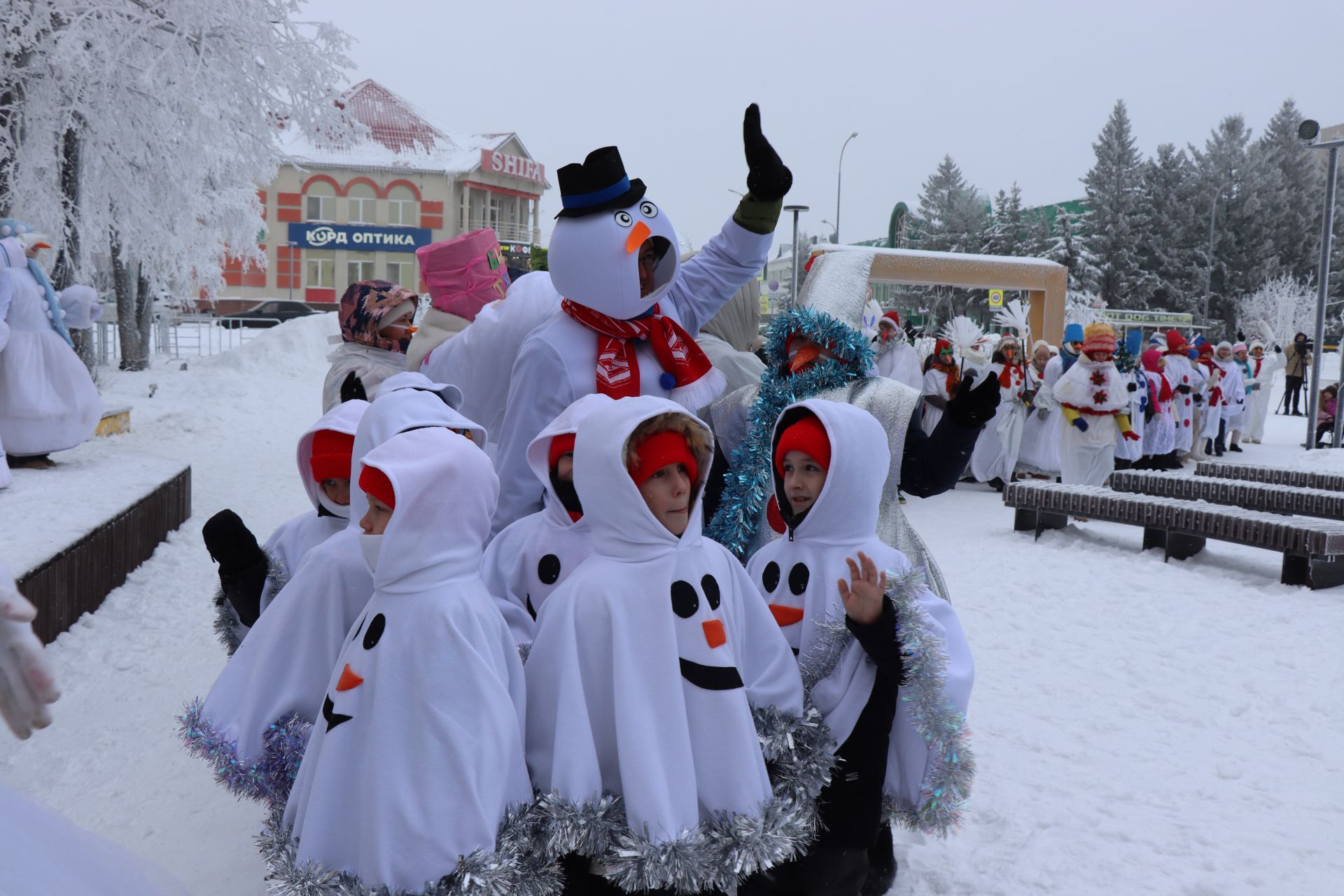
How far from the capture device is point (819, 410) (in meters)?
2.79

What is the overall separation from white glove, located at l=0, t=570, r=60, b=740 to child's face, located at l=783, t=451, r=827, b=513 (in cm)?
176

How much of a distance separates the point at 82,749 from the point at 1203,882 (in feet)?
13.2

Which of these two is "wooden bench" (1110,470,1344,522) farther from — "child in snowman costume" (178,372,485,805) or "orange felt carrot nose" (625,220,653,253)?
"child in snowman costume" (178,372,485,805)

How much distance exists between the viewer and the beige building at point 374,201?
157ft

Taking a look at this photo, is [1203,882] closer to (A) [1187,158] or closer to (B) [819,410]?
(B) [819,410]

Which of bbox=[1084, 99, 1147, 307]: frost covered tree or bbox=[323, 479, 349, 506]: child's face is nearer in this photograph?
bbox=[323, 479, 349, 506]: child's face

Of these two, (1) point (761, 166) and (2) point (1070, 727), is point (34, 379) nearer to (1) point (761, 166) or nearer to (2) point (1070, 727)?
(1) point (761, 166)

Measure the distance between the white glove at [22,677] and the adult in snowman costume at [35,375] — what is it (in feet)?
23.4

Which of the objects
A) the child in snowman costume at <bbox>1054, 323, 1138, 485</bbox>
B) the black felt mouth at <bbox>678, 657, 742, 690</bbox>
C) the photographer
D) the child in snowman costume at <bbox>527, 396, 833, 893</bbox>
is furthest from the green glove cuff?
the photographer

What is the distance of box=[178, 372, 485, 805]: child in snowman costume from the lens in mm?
2619

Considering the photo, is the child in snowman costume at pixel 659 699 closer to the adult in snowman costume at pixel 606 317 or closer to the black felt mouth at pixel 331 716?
the black felt mouth at pixel 331 716

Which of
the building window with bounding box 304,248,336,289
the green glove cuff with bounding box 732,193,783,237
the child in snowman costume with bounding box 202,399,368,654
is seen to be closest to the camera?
the child in snowman costume with bounding box 202,399,368,654

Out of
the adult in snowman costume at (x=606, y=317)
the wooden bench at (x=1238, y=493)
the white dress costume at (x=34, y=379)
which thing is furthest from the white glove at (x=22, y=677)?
the wooden bench at (x=1238, y=493)

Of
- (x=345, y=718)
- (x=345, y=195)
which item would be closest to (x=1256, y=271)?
(x=345, y=195)
